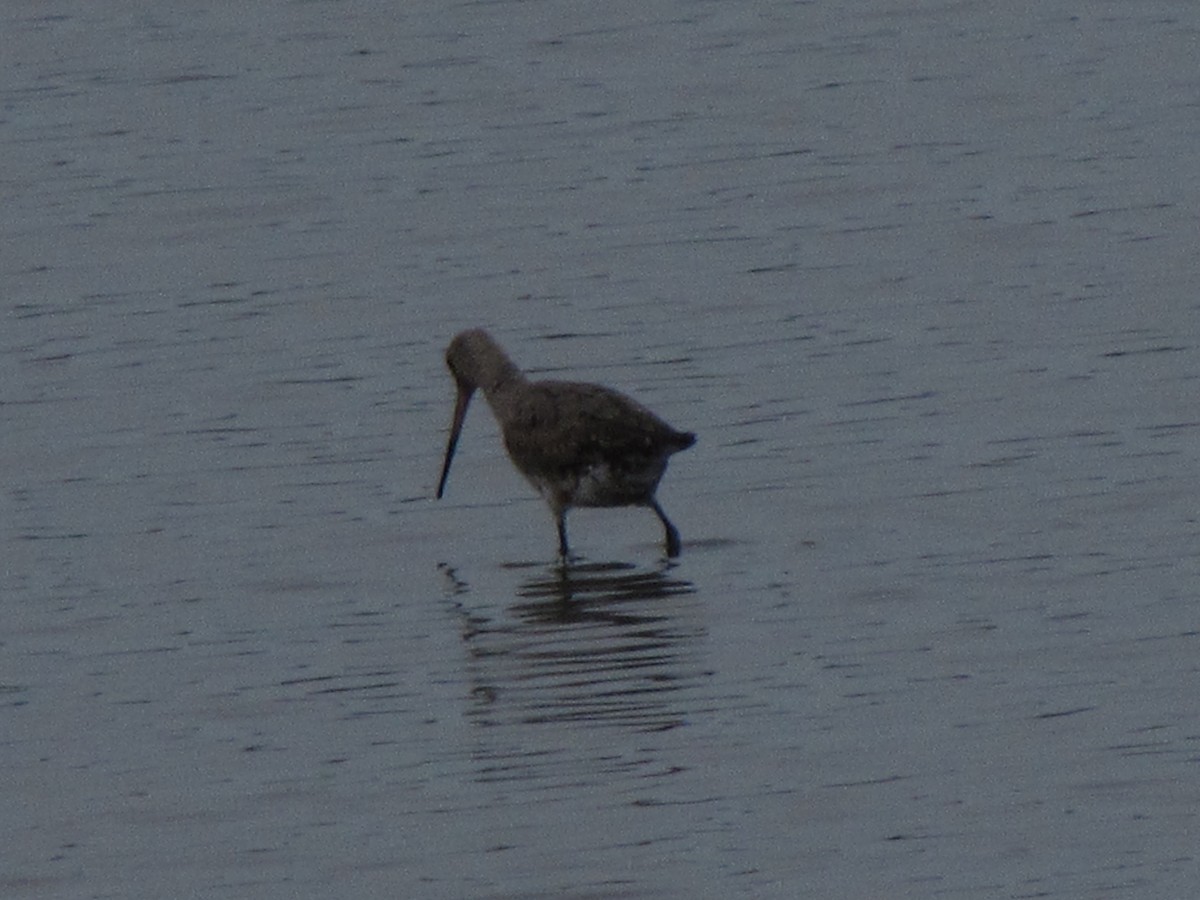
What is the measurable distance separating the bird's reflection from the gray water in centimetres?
3

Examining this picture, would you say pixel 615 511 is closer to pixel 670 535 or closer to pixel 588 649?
pixel 670 535

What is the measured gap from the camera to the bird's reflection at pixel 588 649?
11438 millimetres

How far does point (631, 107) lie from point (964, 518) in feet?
35.5

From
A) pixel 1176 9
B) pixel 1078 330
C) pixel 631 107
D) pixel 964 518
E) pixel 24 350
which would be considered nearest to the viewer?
pixel 964 518

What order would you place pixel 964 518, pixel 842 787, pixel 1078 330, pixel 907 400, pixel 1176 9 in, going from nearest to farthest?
pixel 842 787 < pixel 964 518 < pixel 907 400 < pixel 1078 330 < pixel 1176 9

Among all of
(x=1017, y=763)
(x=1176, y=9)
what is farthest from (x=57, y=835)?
(x=1176, y=9)

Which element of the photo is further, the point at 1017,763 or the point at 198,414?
the point at 198,414

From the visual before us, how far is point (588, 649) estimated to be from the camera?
1241 centimetres

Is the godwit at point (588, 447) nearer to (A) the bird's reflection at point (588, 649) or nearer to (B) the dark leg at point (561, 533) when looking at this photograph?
(B) the dark leg at point (561, 533)

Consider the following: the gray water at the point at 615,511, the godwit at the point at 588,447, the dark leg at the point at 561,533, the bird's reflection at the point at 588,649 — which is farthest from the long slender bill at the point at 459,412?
the bird's reflection at the point at 588,649

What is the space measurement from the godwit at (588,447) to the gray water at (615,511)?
0.93ft

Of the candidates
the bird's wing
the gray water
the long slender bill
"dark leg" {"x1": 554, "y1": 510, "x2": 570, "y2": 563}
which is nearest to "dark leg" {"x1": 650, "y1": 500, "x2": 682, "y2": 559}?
the gray water

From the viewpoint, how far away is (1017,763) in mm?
10359

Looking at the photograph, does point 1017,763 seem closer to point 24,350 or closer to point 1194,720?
point 1194,720
